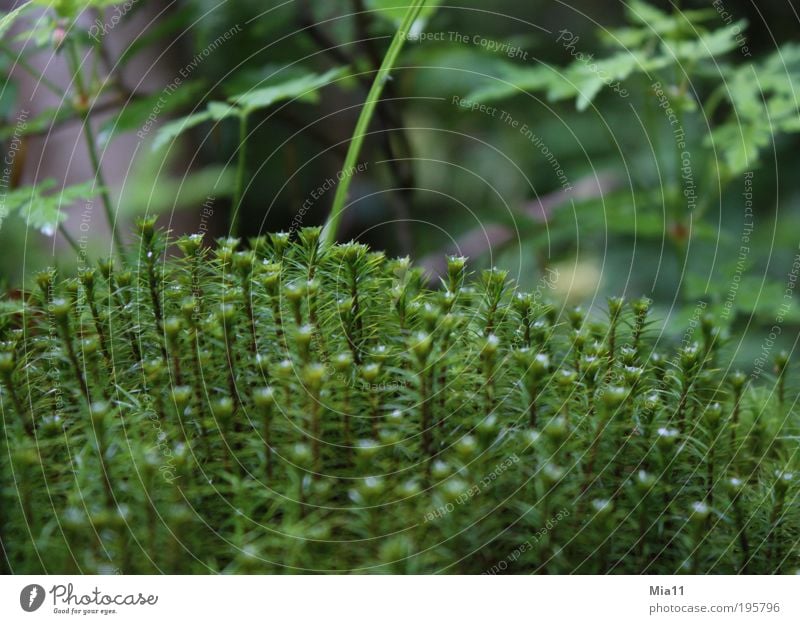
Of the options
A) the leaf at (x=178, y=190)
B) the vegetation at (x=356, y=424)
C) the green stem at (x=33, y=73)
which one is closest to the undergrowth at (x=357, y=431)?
the vegetation at (x=356, y=424)

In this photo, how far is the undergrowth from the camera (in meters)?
0.48

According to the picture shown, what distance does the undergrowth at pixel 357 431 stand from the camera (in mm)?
478

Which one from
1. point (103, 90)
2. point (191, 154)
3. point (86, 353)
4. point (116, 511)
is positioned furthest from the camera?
point (191, 154)

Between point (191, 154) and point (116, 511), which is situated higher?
point (191, 154)

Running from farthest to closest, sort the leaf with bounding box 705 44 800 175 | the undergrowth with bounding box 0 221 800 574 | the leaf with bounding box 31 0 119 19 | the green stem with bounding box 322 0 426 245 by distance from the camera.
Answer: the leaf with bounding box 705 44 800 175 < the leaf with bounding box 31 0 119 19 < the green stem with bounding box 322 0 426 245 < the undergrowth with bounding box 0 221 800 574

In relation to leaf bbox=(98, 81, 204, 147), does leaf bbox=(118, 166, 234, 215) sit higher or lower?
higher

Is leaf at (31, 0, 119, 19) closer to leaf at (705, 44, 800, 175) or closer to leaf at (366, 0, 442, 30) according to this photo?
leaf at (366, 0, 442, 30)

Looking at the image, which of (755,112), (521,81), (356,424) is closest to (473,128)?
(521,81)

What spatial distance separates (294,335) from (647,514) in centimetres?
29

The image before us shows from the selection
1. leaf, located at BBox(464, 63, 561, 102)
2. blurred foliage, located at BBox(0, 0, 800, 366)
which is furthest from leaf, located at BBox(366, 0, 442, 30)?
leaf, located at BBox(464, 63, 561, 102)

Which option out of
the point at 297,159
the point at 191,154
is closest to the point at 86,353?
the point at 191,154

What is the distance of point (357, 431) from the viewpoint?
531 mm
